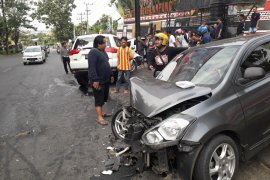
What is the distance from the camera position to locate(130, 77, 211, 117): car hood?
320 cm

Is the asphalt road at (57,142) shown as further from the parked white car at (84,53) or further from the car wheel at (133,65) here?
the car wheel at (133,65)

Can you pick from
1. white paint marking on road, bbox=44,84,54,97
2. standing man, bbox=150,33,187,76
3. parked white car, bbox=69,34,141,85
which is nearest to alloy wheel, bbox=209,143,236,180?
standing man, bbox=150,33,187,76

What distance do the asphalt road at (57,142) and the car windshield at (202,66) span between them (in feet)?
4.24

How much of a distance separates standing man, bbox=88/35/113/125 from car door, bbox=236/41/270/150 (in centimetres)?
309

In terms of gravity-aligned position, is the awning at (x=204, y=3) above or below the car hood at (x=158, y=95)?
above

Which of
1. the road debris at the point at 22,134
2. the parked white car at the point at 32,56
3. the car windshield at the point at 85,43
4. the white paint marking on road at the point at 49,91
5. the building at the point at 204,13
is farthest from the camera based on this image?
the parked white car at the point at 32,56

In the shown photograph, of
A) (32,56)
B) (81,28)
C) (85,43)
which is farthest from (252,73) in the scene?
(81,28)

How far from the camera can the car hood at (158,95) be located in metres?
3.20

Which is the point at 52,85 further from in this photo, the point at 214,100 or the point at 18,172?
the point at 214,100

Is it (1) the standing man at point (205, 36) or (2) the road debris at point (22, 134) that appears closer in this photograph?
(2) the road debris at point (22, 134)

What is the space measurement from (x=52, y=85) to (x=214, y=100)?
30.6ft

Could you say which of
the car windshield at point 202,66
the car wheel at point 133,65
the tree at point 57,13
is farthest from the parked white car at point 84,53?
the tree at point 57,13

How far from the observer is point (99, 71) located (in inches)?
235

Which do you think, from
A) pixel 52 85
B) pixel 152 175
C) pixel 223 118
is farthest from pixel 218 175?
pixel 52 85
